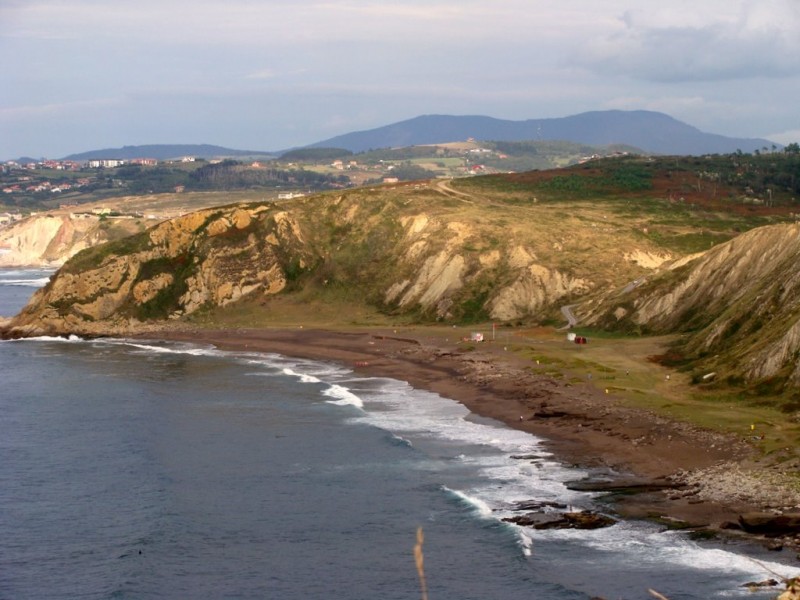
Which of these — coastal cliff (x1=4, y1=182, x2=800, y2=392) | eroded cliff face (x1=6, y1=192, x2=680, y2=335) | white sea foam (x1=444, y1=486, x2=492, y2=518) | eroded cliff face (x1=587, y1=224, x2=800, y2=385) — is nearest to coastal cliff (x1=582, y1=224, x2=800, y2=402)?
eroded cliff face (x1=587, y1=224, x2=800, y2=385)

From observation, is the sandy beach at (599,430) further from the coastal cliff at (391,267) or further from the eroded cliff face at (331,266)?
the eroded cliff face at (331,266)

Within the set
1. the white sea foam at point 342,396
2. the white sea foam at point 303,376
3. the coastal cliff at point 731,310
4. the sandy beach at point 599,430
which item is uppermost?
the coastal cliff at point 731,310

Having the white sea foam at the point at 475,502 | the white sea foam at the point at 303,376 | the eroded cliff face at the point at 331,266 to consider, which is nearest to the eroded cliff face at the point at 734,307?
the eroded cliff face at the point at 331,266

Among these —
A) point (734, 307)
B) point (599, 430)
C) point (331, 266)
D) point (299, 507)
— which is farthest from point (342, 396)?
point (331, 266)

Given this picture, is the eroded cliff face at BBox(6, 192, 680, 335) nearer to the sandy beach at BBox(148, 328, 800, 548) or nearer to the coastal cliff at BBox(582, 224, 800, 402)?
the coastal cliff at BBox(582, 224, 800, 402)

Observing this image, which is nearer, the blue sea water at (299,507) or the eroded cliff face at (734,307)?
the blue sea water at (299,507)

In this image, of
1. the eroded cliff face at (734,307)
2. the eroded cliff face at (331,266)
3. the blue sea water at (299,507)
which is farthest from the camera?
the eroded cliff face at (331,266)

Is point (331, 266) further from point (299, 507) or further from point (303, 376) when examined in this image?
point (299, 507)
